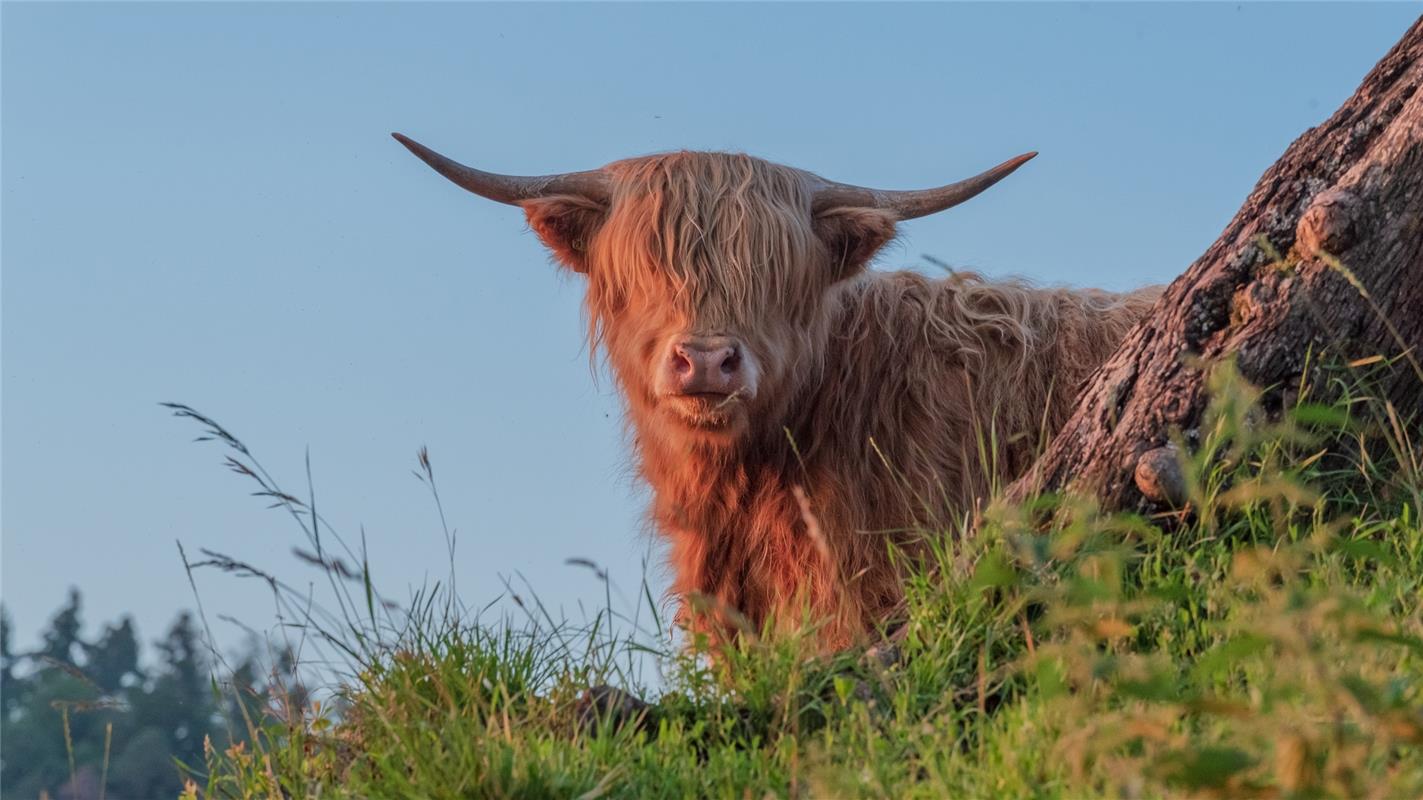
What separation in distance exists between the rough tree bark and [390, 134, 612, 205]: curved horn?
7.63ft

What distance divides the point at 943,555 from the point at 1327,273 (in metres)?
1.35

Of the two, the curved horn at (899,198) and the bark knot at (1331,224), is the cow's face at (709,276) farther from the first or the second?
the bark knot at (1331,224)

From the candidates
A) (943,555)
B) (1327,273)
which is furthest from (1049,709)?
(1327,273)

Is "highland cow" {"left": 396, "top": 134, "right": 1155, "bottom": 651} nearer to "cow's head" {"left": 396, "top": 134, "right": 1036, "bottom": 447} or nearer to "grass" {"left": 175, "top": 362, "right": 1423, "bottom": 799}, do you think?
"cow's head" {"left": 396, "top": 134, "right": 1036, "bottom": 447}

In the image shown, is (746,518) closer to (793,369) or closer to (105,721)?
(793,369)

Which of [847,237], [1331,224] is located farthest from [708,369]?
[1331,224]

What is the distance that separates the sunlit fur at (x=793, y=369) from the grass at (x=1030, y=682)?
1.37m

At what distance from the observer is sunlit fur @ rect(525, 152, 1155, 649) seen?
5.45 m

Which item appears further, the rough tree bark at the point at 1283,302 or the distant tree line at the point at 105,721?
the distant tree line at the point at 105,721

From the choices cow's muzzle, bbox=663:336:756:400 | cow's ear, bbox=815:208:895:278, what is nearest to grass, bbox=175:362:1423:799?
cow's muzzle, bbox=663:336:756:400

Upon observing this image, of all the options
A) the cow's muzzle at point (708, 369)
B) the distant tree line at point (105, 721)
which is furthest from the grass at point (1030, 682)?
the distant tree line at point (105, 721)

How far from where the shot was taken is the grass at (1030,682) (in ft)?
7.55

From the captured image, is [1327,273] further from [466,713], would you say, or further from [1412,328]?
[466,713]

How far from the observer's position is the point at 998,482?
445 cm
